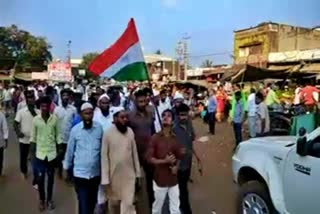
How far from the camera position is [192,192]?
8625mm

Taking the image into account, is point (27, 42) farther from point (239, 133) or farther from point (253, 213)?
point (253, 213)

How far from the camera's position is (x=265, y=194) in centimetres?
575

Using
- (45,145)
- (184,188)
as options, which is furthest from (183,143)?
(45,145)

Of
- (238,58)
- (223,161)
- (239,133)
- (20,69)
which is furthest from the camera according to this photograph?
(20,69)

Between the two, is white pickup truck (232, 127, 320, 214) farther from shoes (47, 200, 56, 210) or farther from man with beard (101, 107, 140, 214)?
shoes (47, 200, 56, 210)

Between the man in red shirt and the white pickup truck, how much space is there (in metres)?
0.86

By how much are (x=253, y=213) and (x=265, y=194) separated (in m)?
0.33

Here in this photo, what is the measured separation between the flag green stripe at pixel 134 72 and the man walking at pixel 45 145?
1082 mm

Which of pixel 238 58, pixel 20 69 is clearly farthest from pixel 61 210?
pixel 20 69

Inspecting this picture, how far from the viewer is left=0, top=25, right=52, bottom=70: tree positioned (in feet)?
226

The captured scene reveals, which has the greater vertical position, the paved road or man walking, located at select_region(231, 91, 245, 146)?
man walking, located at select_region(231, 91, 245, 146)

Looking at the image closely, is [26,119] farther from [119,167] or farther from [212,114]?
[212,114]

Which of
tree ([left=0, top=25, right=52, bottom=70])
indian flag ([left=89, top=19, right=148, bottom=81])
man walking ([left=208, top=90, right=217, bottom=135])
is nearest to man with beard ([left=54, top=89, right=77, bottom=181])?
indian flag ([left=89, top=19, right=148, bottom=81])

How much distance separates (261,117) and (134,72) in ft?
17.7
